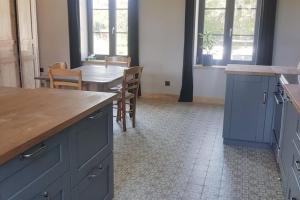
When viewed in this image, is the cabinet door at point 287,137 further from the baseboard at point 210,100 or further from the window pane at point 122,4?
the window pane at point 122,4

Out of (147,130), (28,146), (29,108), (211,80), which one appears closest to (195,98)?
(211,80)

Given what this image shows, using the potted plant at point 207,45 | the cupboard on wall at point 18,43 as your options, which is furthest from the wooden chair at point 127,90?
the cupboard on wall at point 18,43

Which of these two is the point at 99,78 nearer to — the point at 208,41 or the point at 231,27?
the point at 208,41

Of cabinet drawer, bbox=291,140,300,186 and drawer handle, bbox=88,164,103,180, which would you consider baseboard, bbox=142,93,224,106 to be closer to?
cabinet drawer, bbox=291,140,300,186

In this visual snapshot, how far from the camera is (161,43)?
5.75 meters

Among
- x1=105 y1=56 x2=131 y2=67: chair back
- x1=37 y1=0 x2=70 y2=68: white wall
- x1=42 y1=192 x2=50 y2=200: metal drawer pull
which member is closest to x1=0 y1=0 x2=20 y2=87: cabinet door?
x1=37 y1=0 x2=70 y2=68: white wall

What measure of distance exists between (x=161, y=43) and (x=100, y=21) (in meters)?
1.34

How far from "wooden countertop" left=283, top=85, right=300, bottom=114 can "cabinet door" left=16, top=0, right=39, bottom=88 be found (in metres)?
4.67

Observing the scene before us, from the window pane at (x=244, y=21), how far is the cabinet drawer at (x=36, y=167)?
4557 mm

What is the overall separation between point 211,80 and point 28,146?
466cm

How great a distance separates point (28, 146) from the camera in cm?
130

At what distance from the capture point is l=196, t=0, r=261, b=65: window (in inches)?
214

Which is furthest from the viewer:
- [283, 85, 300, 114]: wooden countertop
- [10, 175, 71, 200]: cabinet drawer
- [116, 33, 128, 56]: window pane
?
[116, 33, 128, 56]: window pane

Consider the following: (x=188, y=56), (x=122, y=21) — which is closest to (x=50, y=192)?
(x=188, y=56)
